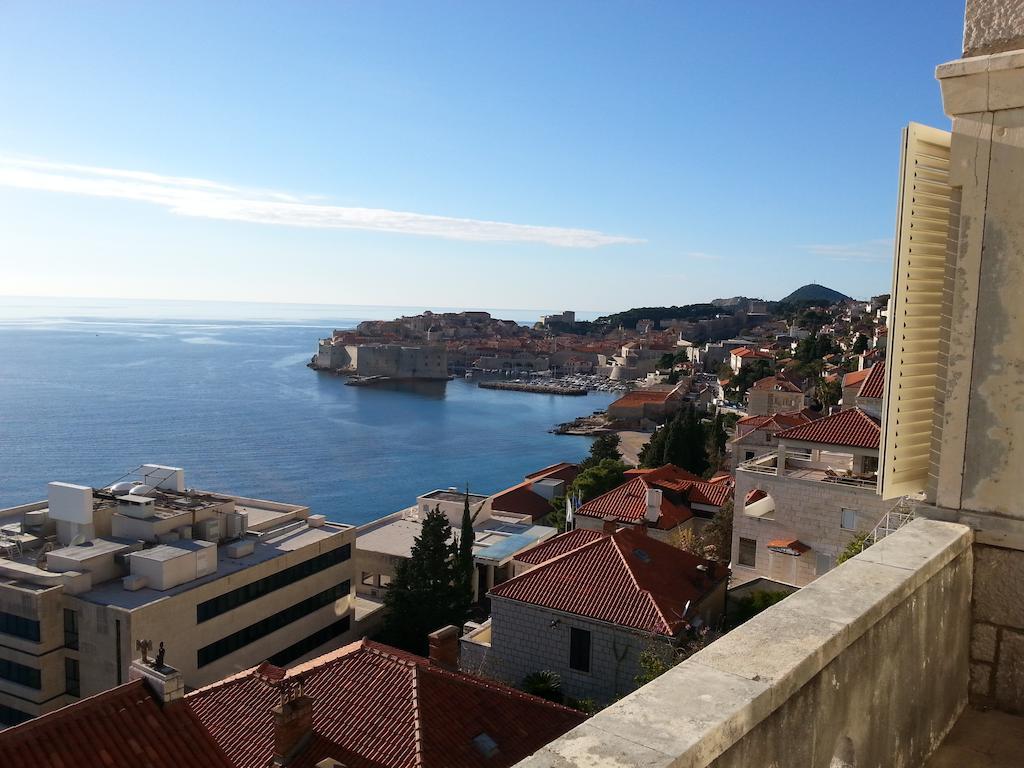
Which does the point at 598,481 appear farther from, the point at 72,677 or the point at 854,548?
the point at 854,548

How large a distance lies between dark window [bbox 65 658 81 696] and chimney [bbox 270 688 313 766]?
27.2 feet

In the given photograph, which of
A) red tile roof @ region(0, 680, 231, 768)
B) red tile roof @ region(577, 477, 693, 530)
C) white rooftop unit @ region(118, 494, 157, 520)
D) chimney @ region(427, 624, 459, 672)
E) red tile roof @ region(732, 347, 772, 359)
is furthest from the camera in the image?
red tile roof @ region(732, 347, 772, 359)

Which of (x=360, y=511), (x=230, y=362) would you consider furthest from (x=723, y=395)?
(x=230, y=362)

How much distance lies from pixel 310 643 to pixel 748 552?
9395 mm

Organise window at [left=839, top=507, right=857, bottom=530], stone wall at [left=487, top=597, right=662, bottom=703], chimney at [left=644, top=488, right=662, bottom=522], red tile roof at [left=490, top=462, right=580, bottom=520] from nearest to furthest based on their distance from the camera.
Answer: stone wall at [left=487, top=597, right=662, bottom=703]
window at [left=839, top=507, right=857, bottom=530]
chimney at [left=644, top=488, right=662, bottom=522]
red tile roof at [left=490, top=462, right=580, bottom=520]

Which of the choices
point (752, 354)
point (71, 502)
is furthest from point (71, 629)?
point (752, 354)

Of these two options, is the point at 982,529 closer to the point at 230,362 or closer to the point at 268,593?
the point at 268,593

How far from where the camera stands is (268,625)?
16.4 metres

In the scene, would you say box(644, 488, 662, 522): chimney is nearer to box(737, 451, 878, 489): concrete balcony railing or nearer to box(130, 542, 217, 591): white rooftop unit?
box(737, 451, 878, 489): concrete balcony railing

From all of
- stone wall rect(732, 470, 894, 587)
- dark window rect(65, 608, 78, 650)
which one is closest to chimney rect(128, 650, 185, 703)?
dark window rect(65, 608, 78, 650)

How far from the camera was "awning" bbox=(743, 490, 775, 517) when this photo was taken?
1373 cm

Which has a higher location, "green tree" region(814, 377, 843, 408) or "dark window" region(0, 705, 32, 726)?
"green tree" region(814, 377, 843, 408)

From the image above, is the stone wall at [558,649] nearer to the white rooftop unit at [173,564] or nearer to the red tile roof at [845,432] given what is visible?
the red tile roof at [845,432]

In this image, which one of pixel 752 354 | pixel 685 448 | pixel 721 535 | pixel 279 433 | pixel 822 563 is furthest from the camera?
pixel 752 354
